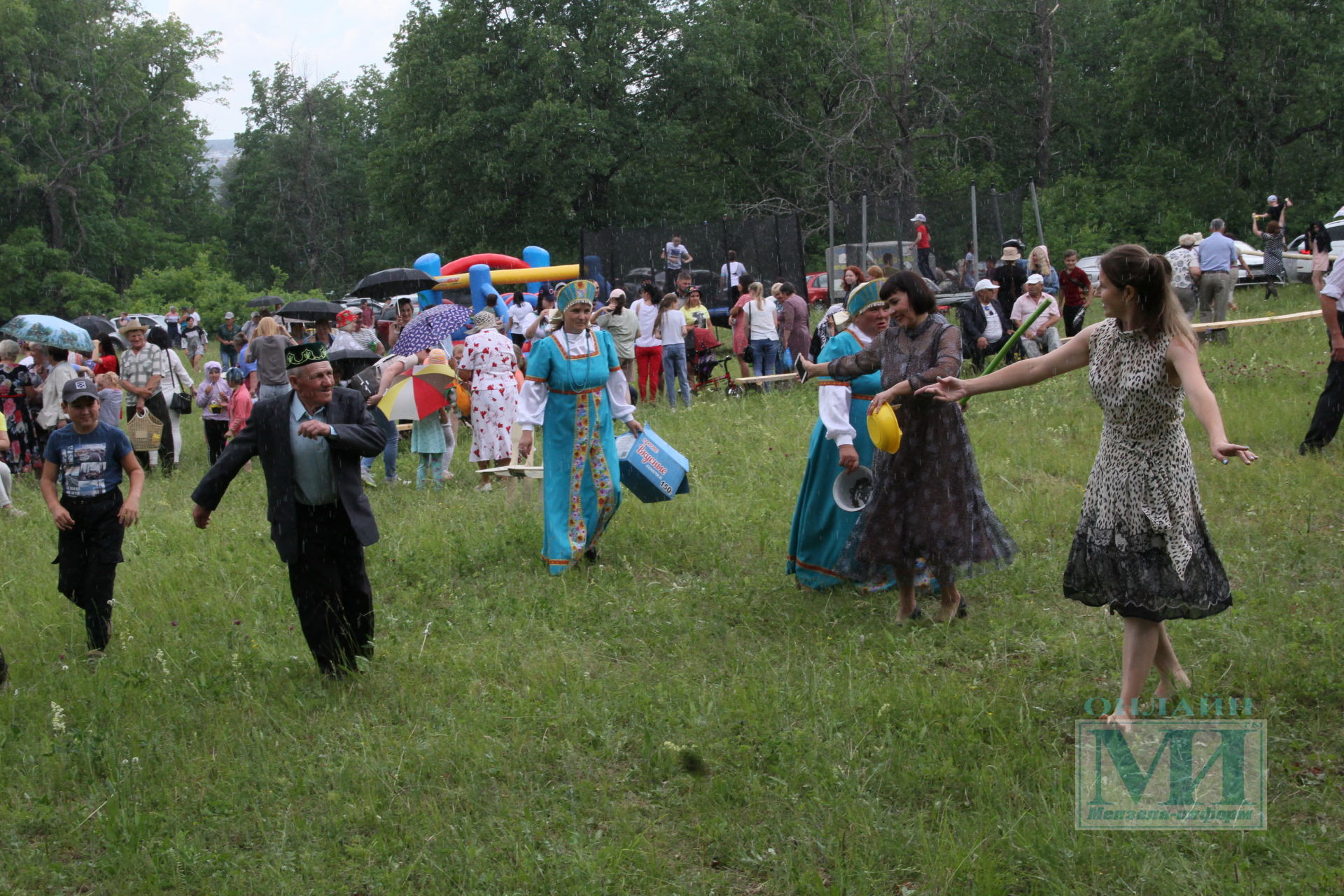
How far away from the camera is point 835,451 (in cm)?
717

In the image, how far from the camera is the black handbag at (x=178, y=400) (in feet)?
49.0

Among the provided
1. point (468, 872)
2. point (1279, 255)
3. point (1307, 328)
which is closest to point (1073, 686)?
point (468, 872)

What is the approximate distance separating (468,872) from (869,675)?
2230 millimetres

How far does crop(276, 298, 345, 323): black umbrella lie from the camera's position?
1844 cm

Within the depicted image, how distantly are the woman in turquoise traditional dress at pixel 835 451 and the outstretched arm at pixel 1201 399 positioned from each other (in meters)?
2.29

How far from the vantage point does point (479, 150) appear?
39.8 m

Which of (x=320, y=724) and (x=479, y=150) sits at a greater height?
(x=479, y=150)

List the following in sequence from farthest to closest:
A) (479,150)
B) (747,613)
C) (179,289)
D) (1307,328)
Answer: (179,289) → (479,150) → (1307,328) → (747,613)

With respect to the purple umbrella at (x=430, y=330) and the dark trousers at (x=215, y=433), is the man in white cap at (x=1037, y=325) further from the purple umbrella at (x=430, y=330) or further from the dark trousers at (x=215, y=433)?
the dark trousers at (x=215, y=433)

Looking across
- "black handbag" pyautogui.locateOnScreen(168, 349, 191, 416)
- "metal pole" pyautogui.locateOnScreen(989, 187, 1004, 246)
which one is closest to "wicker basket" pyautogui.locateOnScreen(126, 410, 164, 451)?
"black handbag" pyautogui.locateOnScreen(168, 349, 191, 416)

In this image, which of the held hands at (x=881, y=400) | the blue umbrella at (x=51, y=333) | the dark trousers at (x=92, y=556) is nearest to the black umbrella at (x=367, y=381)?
the blue umbrella at (x=51, y=333)

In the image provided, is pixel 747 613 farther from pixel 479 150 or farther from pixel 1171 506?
pixel 479 150

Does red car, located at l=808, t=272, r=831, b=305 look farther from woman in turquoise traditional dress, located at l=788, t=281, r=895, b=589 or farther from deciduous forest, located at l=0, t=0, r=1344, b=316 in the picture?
woman in turquoise traditional dress, located at l=788, t=281, r=895, b=589

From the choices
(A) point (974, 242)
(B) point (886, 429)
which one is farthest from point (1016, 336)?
(A) point (974, 242)
